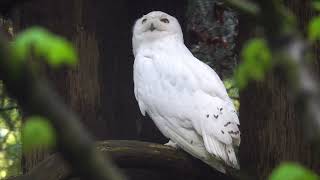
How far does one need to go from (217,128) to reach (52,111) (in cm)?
296

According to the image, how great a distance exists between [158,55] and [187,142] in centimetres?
67

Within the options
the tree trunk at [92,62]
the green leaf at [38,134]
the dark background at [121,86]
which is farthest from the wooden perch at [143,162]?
the green leaf at [38,134]

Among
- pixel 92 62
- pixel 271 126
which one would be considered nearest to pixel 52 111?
pixel 271 126

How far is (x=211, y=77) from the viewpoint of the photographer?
163 inches

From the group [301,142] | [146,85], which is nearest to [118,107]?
[146,85]

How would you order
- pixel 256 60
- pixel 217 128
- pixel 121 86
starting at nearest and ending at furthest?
pixel 256 60, pixel 217 128, pixel 121 86

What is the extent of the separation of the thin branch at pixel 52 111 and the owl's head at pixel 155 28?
3.42 m

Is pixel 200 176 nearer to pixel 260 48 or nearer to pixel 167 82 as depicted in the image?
pixel 167 82

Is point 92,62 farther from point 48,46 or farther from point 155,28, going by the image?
point 48,46

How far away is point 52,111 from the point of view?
898mm

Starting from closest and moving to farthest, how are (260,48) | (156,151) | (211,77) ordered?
(260,48) → (156,151) → (211,77)

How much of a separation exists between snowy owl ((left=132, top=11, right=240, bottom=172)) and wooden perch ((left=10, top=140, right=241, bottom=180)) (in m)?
0.06

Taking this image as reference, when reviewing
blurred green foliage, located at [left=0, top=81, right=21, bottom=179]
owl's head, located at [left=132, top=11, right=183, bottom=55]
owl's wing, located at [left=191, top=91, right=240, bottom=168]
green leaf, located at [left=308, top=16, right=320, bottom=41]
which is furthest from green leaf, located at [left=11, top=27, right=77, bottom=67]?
blurred green foliage, located at [left=0, top=81, right=21, bottom=179]

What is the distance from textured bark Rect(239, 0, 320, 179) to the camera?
3.47 meters
